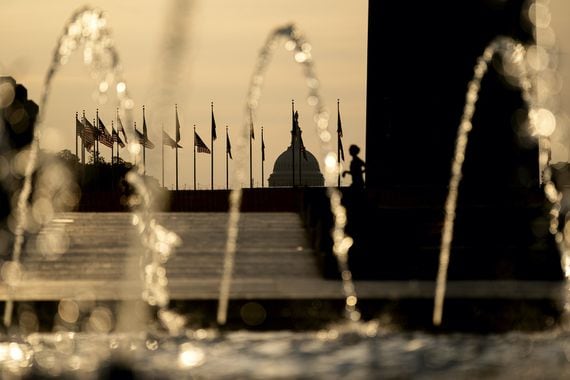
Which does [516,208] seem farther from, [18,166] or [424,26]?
[18,166]

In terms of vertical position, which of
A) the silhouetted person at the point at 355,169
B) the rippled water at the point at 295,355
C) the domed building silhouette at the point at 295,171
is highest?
the domed building silhouette at the point at 295,171

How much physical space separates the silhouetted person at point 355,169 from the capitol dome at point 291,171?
72268 mm

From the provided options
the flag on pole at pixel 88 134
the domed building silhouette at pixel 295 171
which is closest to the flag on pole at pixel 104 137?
the flag on pole at pixel 88 134

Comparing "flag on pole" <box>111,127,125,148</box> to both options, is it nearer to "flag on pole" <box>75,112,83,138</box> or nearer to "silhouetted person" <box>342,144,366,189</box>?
"flag on pole" <box>75,112,83,138</box>

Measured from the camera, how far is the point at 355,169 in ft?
79.5

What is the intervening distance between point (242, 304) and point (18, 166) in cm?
1371

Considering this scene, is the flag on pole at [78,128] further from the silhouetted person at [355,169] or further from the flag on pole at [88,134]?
the silhouetted person at [355,169]

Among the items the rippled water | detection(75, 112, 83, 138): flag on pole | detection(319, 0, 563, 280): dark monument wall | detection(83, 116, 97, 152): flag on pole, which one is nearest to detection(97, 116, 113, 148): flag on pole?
detection(75, 112, 83, 138): flag on pole

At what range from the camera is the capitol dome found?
98.7 metres

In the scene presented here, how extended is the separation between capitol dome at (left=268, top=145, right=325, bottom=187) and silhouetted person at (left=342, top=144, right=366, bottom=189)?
7227 cm

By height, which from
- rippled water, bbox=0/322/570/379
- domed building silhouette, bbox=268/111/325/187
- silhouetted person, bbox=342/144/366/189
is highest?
domed building silhouette, bbox=268/111/325/187

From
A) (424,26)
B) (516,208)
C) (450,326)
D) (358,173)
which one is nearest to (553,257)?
(516,208)

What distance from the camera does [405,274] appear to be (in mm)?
17312

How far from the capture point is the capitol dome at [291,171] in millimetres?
98688
